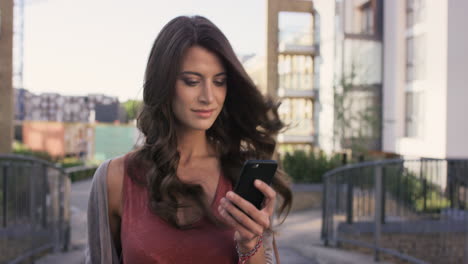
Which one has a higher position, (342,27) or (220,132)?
(342,27)

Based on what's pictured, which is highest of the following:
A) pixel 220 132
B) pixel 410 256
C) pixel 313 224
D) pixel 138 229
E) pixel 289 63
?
pixel 289 63

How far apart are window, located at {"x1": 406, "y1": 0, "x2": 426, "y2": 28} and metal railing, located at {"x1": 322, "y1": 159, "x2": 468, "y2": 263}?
12.7 meters

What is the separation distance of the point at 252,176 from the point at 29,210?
15.8ft

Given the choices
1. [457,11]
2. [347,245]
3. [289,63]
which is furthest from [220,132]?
[289,63]

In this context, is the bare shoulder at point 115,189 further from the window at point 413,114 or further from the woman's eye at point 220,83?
the window at point 413,114

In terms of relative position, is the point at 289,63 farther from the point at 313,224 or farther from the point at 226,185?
the point at 226,185

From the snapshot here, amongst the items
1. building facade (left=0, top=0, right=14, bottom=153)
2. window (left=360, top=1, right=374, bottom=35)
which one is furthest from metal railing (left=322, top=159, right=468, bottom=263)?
window (left=360, top=1, right=374, bottom=35)


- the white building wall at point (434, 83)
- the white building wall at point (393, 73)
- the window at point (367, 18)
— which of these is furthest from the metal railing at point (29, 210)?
the window at point (367, 18)

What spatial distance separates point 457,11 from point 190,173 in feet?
52.9

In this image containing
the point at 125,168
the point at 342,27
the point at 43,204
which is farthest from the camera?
the point at 342,27

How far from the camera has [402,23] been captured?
19312 mm

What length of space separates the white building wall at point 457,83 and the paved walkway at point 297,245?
6.06 meters

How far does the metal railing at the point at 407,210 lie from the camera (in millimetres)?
4730

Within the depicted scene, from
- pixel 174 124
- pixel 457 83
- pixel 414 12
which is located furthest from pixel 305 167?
pixel 174 124
